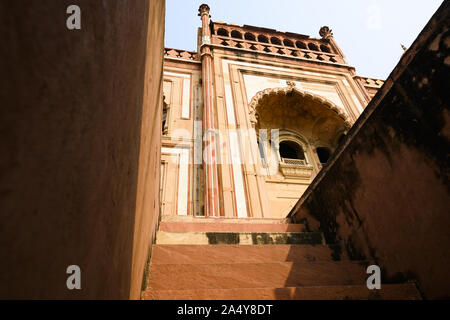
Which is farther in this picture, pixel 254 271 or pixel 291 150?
pixel 291 150

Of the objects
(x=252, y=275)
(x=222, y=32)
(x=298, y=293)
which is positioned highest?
(x=222, y=32)

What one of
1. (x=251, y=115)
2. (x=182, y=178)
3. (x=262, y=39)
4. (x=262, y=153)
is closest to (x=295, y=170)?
(x=262, y=153)

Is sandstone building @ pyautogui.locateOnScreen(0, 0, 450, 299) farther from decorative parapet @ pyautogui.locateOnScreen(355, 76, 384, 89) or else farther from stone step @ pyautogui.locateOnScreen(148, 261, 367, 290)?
decorative parapet @ pyautogui.locateOnScreen(355, 76, 384, 89)

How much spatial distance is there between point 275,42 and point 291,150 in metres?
4.32

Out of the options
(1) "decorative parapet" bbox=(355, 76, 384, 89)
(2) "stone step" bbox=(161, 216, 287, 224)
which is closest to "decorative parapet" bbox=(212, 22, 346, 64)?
(1) "decorative parapet" bbox=(355, 76, 384, 89)

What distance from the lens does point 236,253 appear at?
1.82 metres

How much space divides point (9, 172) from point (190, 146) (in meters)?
5.84

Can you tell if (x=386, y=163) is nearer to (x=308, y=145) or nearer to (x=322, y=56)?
(x=308, y=145)

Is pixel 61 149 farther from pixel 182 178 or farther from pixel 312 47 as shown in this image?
pixel 312 47

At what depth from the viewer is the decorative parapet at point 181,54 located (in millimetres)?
7973

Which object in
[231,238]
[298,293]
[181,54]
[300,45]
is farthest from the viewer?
[300,45]

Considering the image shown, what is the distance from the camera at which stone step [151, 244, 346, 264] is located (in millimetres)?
1679

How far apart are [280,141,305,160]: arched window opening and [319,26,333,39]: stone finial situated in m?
5.18
